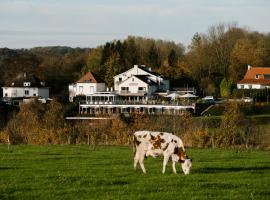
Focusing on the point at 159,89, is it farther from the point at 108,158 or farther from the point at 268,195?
the point at 268,195

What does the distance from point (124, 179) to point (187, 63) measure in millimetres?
90551

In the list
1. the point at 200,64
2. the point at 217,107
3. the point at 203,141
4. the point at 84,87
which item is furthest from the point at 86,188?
the point at 200,64

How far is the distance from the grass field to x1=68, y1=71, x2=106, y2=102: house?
7279 cm

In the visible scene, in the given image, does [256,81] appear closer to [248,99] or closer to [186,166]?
[248,99]

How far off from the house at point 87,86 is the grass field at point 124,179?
72.8 m

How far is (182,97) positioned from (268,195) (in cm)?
6838

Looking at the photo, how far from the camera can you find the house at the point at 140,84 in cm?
9100

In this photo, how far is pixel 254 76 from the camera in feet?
311

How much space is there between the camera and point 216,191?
44.8ft

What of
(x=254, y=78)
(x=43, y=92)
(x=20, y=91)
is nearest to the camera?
(x=254, y=78)

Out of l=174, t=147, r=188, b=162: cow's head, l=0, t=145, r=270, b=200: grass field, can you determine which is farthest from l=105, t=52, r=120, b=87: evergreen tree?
l=174, t=147, r=188, b=162: cow's head

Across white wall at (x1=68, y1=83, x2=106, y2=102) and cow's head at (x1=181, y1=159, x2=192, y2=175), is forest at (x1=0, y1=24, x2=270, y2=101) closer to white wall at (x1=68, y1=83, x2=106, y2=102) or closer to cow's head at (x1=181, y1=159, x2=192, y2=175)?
white wall at (x1=68, y1=83, x2=106, y2=102)

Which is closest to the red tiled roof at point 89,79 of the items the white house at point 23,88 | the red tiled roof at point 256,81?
the white house at point 23,88

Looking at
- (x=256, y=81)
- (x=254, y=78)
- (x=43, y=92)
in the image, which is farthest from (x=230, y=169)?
(x=43, y=92)
